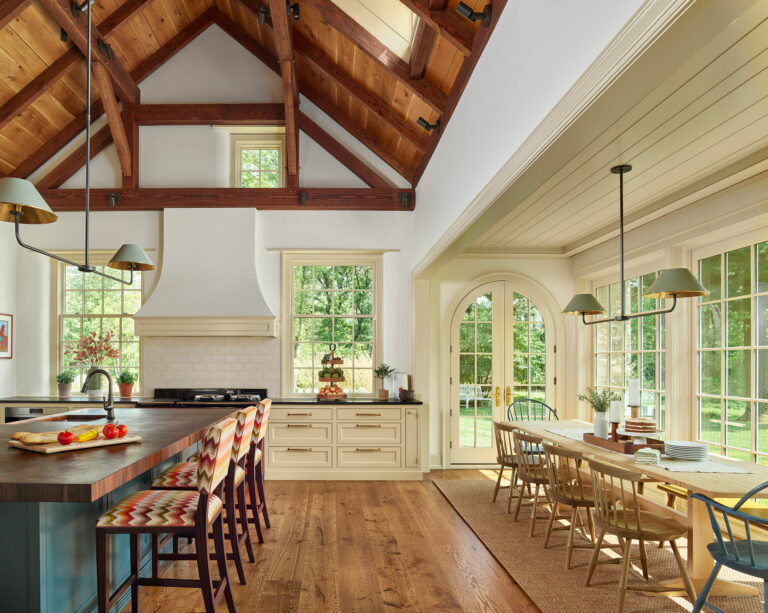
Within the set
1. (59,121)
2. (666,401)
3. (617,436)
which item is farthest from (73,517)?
(59,121)

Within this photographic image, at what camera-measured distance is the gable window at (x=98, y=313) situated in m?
6.93

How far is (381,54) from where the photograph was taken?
4871 millimetres

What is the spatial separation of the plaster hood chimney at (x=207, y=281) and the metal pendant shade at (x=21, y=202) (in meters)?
3.29

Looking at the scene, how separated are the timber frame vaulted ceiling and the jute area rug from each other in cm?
328

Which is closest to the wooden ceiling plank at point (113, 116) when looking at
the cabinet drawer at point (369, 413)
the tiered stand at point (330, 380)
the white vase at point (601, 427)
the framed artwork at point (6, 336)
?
the framed artwork at point (6, 336)

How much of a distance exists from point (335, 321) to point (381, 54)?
3156mm

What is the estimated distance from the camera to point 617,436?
4.18 metres

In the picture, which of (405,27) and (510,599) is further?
(405,27)

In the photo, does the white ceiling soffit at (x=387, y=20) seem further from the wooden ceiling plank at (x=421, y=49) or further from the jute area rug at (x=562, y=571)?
the jute area rug at (x=562, y=571)

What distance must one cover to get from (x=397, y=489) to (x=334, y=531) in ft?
4.93

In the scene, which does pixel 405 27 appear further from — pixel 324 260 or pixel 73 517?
pixel 73 517

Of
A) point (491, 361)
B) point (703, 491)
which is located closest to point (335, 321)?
point (491, 361)

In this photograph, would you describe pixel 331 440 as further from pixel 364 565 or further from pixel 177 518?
pixel 177 518

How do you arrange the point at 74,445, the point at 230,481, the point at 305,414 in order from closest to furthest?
the point at 74,445 < the point at 230,481 < the point at 305,414
